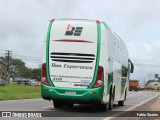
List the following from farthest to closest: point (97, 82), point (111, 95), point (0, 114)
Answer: point (111, 95), point (97, 82), point (0, 114)

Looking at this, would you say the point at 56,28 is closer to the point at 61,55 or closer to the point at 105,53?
the point at 61,55

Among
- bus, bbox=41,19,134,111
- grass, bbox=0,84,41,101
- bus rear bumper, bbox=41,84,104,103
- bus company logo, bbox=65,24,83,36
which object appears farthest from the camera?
grass, bbox=0,84,41,101

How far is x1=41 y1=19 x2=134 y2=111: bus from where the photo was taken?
17.5 metres

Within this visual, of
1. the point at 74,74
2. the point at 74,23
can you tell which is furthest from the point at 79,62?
the point at 74,23

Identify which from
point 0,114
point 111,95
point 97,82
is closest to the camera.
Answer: point 0,114

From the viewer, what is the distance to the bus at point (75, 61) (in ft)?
57.3

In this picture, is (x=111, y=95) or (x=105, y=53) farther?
(x=111, y=95)

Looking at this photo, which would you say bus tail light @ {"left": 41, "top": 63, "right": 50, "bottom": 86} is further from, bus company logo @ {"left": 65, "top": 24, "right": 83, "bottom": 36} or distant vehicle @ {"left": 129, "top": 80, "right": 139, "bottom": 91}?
distant vehicle @ {"left": 129, "top": 80, "right": 139, "bottom": 91}

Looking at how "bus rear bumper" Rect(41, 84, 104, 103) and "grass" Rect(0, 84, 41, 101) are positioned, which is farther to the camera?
"grass" Rect(0, 84, 41, 101)

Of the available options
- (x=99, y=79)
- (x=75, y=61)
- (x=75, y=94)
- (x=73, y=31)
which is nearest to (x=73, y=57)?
(x=75, y=61)

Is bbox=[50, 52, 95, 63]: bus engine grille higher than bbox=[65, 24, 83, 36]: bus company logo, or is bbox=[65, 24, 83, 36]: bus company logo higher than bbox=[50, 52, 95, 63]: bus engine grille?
bbox=[65, 24, 83, 36]: bus company logo

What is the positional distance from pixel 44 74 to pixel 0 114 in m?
3.09

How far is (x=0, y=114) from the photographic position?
50.2ft

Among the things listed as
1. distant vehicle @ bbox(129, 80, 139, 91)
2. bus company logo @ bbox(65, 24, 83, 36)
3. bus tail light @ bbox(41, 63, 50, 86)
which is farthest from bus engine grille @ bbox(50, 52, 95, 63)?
distant vehicle @ bbox(129, 80, 139, 91)
